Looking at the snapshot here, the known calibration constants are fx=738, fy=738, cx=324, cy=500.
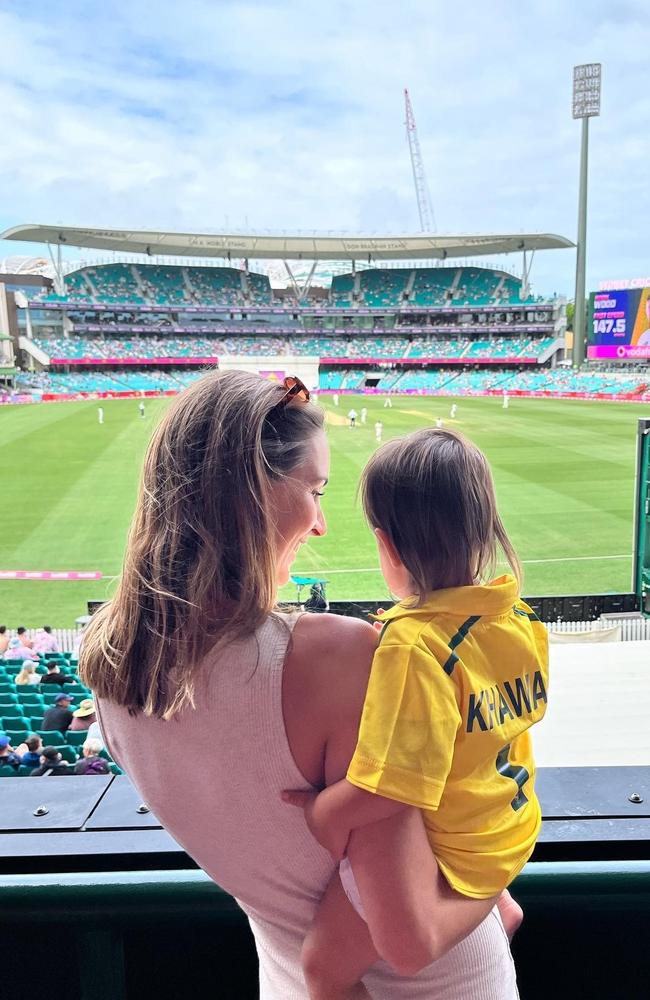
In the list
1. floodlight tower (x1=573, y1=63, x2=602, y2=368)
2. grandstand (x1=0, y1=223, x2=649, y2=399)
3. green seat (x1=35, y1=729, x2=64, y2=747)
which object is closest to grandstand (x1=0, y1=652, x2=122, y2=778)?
green seat (x1=35, y1=729, x2=64, y2=747)

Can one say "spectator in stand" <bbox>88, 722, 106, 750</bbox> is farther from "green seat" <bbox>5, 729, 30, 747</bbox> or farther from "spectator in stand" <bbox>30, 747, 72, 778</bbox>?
"green seat" <bbox>5, 729, 30, 747</bbox>

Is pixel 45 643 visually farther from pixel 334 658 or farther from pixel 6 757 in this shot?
pixel 334 658

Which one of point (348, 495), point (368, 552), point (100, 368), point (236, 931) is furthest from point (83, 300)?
point (236, 931)

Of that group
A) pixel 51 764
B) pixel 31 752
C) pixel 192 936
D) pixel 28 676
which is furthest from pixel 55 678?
pixel 192 936

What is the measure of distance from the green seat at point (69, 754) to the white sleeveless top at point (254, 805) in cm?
479

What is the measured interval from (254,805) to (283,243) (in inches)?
2877

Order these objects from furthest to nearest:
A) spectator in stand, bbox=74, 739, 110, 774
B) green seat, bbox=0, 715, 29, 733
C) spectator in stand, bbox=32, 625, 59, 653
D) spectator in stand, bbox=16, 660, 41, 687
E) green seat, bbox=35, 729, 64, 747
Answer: spectator in stand, bbox=32, 625, 59, 653 < spectator in stand, bbox=16, 660, 41, 687 < green seat, bbox=0, 715, 29, 733 < green seat, bbox=35, 729, 64, 747 < spectator in stand, bbox=74, 739, 110, 774

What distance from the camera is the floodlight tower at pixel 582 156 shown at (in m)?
59.2

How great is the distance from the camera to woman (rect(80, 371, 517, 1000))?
0.98 m

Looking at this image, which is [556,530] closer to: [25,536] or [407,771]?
[25,536]

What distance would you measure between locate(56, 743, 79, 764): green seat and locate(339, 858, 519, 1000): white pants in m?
4.86

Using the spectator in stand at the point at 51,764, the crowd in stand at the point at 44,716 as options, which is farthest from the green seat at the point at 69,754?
the spectator in stand at the point at 51,764

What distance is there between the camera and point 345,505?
1808 centimetres

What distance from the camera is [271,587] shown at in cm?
105
